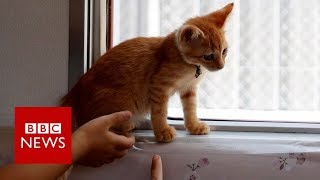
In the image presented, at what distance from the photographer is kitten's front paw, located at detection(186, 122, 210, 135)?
1.22 m

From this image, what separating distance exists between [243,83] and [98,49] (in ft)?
1.44

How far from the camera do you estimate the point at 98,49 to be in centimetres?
132

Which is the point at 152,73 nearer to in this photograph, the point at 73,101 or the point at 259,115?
the point at 73,101

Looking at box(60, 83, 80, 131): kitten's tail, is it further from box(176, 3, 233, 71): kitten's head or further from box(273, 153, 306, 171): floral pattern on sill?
box(273, 153, 306, 171): floral pattern on sill

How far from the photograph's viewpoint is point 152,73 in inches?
45.3

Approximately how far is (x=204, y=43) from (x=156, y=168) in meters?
0.33

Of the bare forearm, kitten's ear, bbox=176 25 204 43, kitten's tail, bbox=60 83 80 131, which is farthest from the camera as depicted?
kitten's tail, bbox=60 83 80 131

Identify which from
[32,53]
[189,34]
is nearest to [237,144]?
[189,34]

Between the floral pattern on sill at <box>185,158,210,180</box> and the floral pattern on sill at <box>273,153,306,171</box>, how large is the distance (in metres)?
0.17

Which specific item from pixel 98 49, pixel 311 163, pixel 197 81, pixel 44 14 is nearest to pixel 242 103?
pixel 197 81

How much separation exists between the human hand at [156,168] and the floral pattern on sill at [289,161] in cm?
28

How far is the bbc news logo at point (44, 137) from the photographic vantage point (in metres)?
0.98

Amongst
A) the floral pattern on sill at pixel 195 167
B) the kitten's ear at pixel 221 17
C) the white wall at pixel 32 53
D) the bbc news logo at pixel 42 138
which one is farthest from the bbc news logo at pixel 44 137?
the kitten's ear at pixel 221 17

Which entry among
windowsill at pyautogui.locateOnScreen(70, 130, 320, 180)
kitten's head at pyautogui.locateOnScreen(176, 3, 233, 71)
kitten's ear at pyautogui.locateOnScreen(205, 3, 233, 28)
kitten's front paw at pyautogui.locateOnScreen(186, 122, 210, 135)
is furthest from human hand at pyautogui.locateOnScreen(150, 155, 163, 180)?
kitten's ear at pyautogui.locateOnScreen(205, 3, 233, 28)
